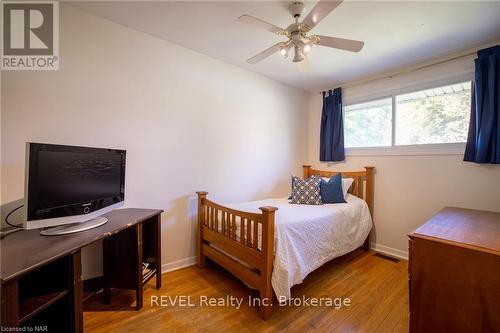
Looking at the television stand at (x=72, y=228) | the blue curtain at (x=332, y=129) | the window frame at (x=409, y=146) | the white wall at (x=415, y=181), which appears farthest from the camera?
the blue curtain at (x=332, y=129)

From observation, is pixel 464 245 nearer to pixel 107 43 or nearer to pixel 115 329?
pixel 115 329

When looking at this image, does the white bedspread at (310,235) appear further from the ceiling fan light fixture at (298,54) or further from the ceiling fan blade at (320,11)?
the ceiling fan blade at (320,11)

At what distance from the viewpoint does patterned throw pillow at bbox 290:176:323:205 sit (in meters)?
2.79

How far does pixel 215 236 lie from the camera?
2.23 metres

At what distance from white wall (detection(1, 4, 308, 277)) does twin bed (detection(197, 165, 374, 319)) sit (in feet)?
1.25

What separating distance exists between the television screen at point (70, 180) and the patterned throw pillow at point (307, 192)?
1987 millimetres

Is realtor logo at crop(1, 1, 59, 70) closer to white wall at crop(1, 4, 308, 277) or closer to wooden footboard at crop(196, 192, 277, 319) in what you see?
white wall at crop(1, 4, 308, 277)

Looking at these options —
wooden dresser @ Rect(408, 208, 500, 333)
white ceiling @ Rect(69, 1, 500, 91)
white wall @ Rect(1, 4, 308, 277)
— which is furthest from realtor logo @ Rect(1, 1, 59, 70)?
wooden dresser @ Rect(408, 208, 500, 333)

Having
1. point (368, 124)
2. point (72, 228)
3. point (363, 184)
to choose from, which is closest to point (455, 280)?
point (363, 184)

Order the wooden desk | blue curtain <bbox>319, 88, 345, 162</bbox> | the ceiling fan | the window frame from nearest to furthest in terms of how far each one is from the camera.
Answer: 1. the wooden desk
2. the ceiling fan
3. the window frame
4. blue curtain <bbox>319, 88, 345, 162</bbox>

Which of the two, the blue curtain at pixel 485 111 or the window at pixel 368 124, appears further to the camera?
the window at pixel 368 124

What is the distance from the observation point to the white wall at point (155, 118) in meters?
1.69

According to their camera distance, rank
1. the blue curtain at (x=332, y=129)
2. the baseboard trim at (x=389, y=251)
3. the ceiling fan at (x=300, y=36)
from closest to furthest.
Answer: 1. the ceiling fan at (x=300, y=36)
2. the baseboard trim at (x=389, y=251)
3. the blue curtain at (x=332, y=129)

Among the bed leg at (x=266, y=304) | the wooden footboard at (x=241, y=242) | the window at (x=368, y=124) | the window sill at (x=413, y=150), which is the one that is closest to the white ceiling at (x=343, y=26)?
the window at (x=368, y=124)
